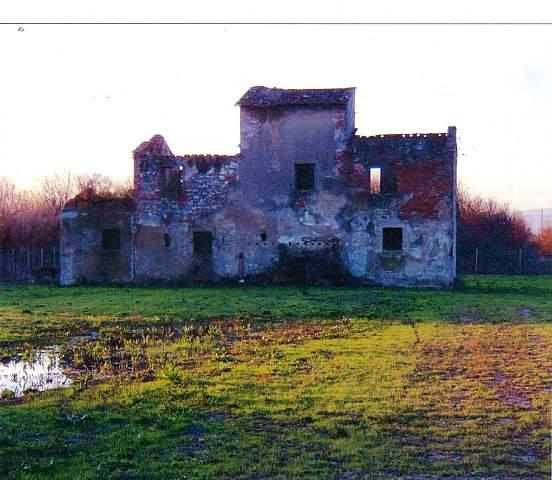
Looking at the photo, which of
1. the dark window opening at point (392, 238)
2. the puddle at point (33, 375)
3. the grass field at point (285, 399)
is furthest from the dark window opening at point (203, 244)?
the puddle at point (33, 375)

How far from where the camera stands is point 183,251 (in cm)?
2816

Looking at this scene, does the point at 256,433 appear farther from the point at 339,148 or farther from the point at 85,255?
the point at 85,255

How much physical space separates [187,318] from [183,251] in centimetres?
1133

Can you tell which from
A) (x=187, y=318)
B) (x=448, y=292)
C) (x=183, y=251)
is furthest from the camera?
(x=183, y=251)

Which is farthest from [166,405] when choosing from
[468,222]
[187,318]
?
[468,222]

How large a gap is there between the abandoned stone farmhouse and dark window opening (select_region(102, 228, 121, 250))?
0.15ft

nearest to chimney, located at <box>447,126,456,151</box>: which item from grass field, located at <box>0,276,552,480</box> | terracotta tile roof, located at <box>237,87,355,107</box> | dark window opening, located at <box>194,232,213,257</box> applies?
terracotta tile roof, located at <box>237,87,355,107</box>

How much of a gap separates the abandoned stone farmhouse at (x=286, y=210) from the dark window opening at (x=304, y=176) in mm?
38

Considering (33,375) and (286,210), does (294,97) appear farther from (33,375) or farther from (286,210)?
(33,375)

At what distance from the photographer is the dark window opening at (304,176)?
89.8 feet

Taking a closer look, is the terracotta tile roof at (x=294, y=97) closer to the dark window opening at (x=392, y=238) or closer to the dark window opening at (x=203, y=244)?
the dark window opening at (x=392, y=238)

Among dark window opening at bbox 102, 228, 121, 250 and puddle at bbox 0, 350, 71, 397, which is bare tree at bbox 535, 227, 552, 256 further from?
puddle at bbox 0, 350, 71, 397

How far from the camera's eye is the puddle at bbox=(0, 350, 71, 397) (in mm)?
9664

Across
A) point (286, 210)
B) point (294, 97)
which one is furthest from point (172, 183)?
point (294, 97)
